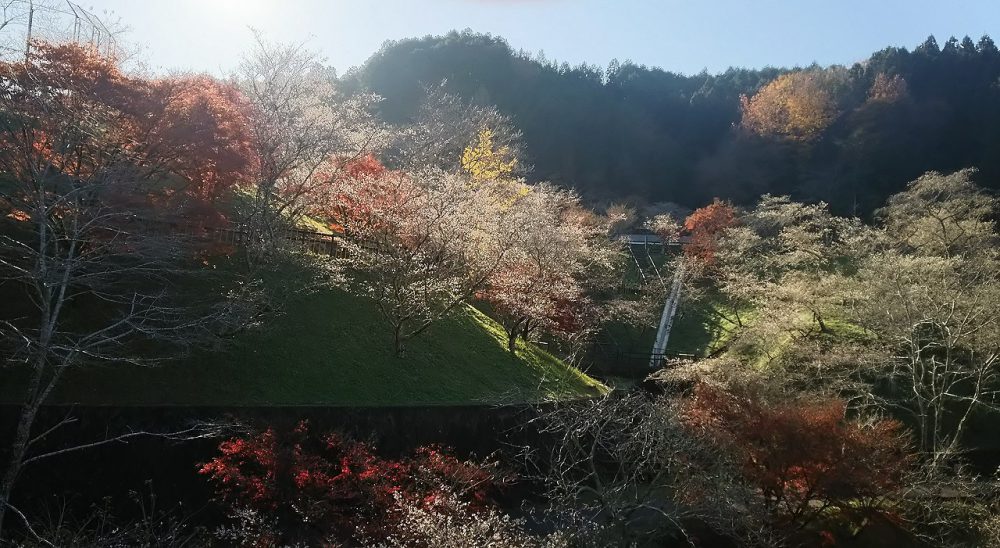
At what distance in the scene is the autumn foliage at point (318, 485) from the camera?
9523 mm

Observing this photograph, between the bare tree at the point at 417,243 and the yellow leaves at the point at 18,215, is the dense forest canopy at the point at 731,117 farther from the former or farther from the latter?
the yellow leaves at the point at 18,215

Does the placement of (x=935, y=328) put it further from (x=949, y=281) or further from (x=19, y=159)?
(x=19, y=159)

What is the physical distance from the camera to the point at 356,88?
4616 centimetres

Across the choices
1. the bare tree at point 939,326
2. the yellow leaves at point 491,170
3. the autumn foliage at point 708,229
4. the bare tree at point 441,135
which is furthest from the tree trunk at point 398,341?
the autumn foliage at point 708,229

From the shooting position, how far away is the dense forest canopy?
41.3 metres

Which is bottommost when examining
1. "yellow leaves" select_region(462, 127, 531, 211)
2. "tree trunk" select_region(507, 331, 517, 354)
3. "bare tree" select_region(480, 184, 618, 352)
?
"tree trunk" select_region(507, 331, 517, 354)

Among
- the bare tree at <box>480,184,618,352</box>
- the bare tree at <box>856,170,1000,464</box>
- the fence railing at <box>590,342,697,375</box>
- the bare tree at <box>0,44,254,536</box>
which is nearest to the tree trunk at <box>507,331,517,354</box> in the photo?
the bare tree at <box>480,184,618,352</box>

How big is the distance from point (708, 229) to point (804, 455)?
74.2 feet

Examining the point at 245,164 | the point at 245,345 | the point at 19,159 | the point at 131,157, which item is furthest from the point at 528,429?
the point at 19,159

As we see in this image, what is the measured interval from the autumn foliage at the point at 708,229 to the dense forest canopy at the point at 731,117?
12.9 m

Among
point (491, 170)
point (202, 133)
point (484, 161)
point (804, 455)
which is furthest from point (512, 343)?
point (484, 161)

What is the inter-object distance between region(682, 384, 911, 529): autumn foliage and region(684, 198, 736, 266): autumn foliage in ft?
62.9

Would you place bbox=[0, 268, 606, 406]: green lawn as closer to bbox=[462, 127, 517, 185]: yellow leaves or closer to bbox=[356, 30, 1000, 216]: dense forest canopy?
bbox=[462, 127, 517, 185]: yellow leaves

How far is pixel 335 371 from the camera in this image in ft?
45.7
